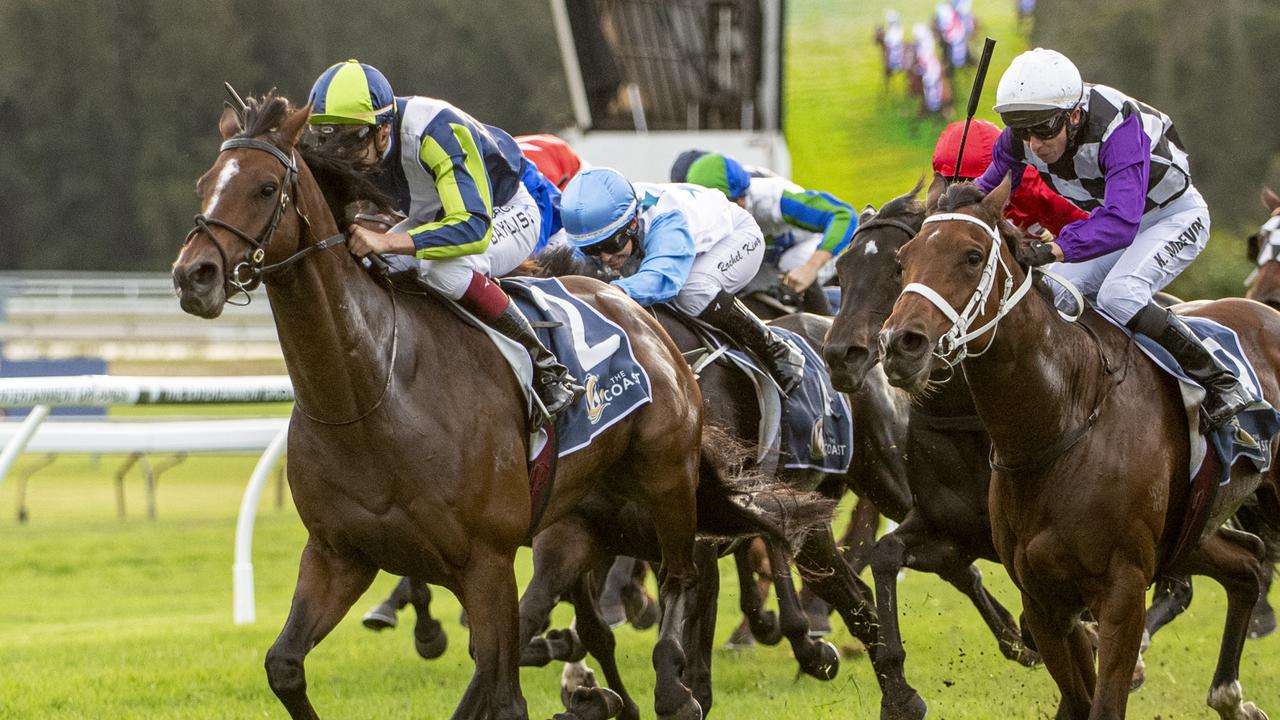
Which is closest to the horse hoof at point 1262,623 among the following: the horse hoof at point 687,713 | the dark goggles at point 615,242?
the horse hoof at point 687,713

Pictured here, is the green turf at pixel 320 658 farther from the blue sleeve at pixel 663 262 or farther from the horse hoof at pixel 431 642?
the blue sleeve at pixel 663 262

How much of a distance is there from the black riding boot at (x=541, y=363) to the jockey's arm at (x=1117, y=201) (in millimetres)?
1381

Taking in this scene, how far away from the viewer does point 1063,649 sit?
15.0ft

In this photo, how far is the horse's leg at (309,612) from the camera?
4238mm

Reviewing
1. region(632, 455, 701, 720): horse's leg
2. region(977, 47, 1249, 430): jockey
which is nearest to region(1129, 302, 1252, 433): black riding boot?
region(977, 47, 1249, 430): jockey

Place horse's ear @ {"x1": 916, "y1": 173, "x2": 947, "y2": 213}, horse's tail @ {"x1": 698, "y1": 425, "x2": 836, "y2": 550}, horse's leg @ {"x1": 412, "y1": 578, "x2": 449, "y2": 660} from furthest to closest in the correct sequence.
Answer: horse's leg @ {"x1": 412, "y1": 578, "x2": 449, "y2": 660} → horse's tail @ {"x1": 698, "y1": 425, "x2": 836, "y2": 550} → horse's ear @ {"x1": 916, "y1": 173, "x2": 947, "y2": 213}

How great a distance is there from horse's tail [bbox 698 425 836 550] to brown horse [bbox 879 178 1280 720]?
0.98 metres

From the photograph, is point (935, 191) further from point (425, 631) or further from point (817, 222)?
point (425, 631)

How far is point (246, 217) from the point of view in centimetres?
392

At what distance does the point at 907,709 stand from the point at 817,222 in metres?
2.75

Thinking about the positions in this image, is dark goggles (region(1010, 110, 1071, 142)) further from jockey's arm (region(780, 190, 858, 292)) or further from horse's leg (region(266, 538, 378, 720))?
jockey's arm (region(780, 190, 858, 292))

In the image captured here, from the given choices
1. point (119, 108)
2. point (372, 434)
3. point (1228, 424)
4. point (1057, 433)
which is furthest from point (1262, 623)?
point (119, 108)

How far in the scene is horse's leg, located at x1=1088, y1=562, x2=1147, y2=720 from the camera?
167 inches

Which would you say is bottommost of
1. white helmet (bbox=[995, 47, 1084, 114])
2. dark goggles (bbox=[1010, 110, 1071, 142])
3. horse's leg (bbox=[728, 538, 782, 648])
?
horse's leg (bbox=[728, 538, 782, 648])
